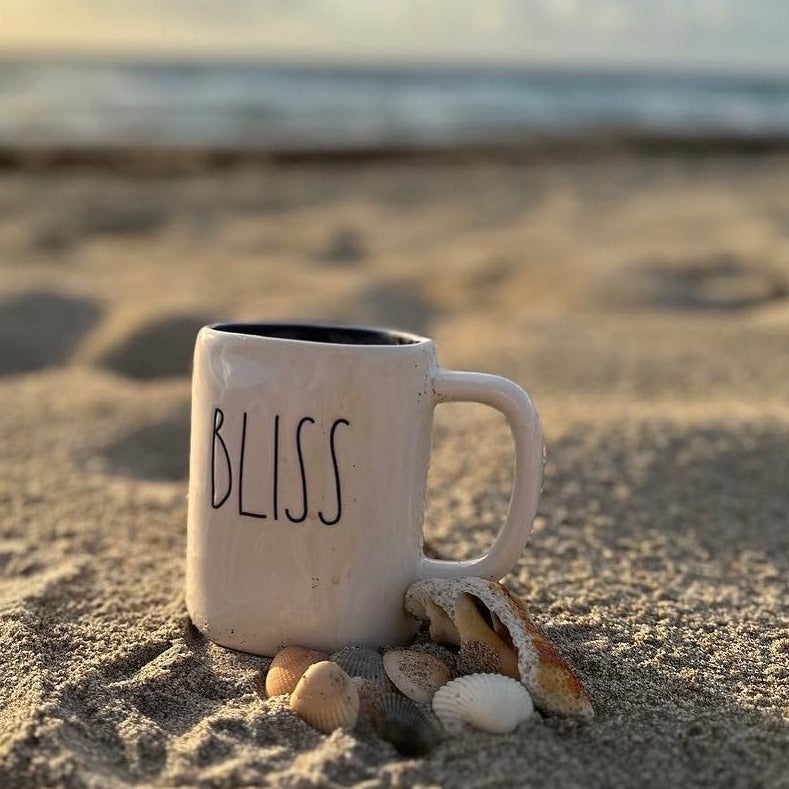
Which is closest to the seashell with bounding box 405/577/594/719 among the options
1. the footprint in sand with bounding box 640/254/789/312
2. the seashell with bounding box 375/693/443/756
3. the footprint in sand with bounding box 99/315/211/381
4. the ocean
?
the seashell with bounding box 375/693/443/756

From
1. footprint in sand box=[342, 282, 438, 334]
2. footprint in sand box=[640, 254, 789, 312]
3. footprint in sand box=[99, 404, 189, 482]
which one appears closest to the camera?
footprint in sand box=[99, 404, 189, 482]

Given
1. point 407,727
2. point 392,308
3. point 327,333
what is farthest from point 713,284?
point 407,727

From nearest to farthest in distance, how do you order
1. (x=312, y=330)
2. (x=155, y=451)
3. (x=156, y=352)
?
(x=312, y=330) → (x=155, y=451) → (x=156, y=352)

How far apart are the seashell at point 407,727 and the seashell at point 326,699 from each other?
0.13 ft

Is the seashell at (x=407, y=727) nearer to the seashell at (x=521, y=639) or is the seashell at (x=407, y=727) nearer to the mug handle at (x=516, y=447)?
the seashell at (x=521, y=639)

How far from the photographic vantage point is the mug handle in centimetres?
129

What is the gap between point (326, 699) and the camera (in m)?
1.13

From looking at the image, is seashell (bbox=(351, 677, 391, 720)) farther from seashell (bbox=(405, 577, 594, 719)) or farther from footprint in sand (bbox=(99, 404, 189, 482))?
footprint in sand (bbox=(99, 404, 189, 482))

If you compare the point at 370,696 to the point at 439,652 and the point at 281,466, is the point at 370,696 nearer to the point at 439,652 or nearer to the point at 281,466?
the point at 439,652

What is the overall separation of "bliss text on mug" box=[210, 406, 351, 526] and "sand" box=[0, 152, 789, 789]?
0.77ft

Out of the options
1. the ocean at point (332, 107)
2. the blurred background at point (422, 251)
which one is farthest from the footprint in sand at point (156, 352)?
the ocean at point (332, 107)

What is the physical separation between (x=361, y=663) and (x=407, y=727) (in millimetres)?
154

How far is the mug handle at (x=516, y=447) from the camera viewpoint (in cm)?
129

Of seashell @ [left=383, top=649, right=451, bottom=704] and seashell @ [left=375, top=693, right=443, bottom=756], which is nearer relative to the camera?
seashell @ [left=375, top=693, right=443, bottom=756]
